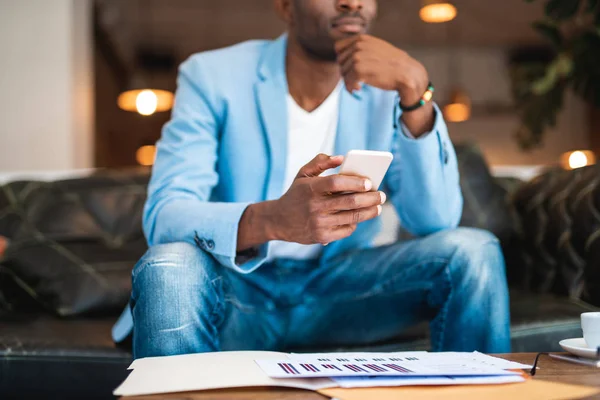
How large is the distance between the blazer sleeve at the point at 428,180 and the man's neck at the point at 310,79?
228mm

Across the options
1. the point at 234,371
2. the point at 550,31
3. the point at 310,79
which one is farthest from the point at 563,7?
the point at 234,371

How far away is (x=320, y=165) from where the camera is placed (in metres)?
0.93

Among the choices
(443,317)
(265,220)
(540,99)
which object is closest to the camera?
(265,220)

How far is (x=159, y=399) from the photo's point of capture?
1.98 ft

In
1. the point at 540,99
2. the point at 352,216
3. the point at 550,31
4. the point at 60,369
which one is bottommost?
the point at 60,369

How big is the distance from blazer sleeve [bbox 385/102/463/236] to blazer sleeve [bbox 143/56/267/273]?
1.23 feet

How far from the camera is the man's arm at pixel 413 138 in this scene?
119 centimetres

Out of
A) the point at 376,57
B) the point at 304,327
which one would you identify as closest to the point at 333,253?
the point at 304,327

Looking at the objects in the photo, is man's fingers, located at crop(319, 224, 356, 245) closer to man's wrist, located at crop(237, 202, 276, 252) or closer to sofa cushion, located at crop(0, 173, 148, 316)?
man's wrist, located at crop(237, 202, 276, 252)

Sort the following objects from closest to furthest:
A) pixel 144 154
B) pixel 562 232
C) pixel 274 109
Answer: pixel 274 109
pixel 562 232
pixel 144 154

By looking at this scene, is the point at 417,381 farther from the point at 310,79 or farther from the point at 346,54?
the point at 310,79

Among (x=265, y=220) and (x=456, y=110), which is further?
(x=456, y=110)

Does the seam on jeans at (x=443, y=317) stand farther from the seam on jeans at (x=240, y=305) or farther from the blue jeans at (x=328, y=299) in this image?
the seam on jeans at (x=240, y=305)

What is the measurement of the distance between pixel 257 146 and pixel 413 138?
1.10 feet
